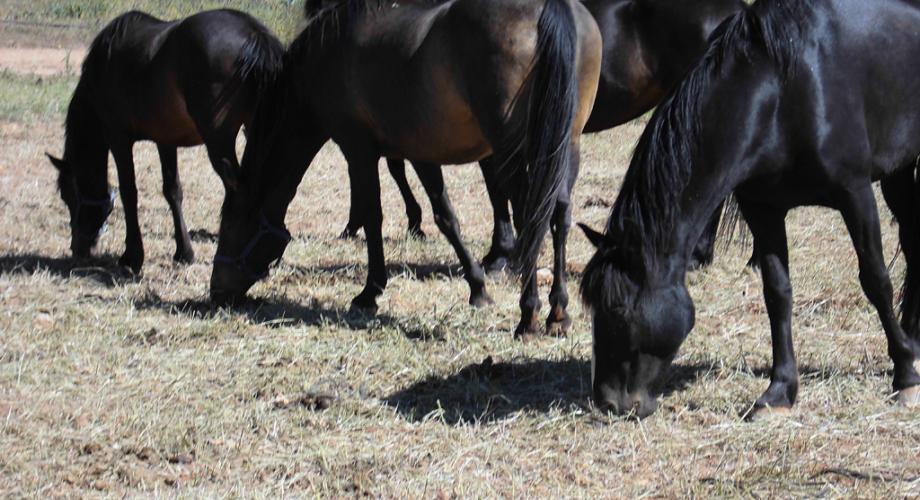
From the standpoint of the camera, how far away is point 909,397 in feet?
15.9

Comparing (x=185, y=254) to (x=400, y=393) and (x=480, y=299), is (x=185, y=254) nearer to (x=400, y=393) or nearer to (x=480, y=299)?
(x=480, y=299)

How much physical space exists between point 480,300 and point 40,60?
1342 centimetres

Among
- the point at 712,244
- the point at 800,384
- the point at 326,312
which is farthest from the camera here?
the point at 712,244

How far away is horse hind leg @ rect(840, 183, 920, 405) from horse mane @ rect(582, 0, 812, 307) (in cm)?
57

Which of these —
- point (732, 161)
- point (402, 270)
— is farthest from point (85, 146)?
point (732, 161)

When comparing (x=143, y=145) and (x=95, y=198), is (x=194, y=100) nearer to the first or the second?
(x=95, y=198)

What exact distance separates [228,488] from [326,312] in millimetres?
2655

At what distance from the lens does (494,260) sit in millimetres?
7738

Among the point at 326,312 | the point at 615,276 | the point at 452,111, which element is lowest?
the point at 326,312

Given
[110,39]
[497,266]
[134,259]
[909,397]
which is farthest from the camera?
[110,39]

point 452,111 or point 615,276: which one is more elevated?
point 452,111

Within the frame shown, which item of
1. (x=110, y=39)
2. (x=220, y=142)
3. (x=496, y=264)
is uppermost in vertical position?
(x=110, y=39)

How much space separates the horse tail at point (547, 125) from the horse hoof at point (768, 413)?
1.31m

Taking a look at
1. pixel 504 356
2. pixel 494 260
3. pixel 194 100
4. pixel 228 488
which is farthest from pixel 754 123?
pixel 194 100
